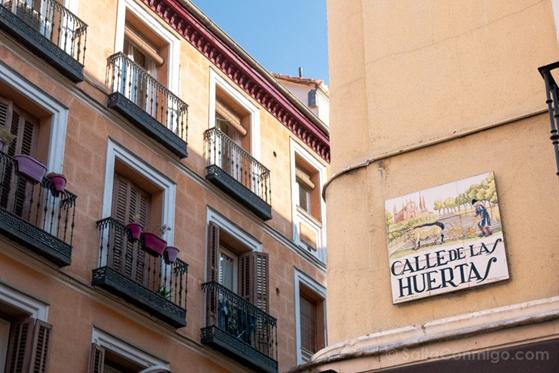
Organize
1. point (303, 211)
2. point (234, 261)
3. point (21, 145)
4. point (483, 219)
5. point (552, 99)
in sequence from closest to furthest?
point (552, 99)
point (483, 219)
point (21, 145)
point (234, 261)
point (303, 211)

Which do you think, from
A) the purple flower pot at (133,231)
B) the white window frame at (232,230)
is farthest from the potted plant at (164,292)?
the white window frame at (232,230)

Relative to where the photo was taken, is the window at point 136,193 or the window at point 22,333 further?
the window at point 136,193

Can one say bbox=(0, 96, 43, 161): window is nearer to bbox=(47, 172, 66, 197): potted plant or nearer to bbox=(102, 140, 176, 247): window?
bbox=(47, 172, 66, 197): potted plant

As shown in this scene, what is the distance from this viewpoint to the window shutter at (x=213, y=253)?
62.1 feet

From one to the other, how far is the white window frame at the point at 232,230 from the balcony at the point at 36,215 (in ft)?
12.9

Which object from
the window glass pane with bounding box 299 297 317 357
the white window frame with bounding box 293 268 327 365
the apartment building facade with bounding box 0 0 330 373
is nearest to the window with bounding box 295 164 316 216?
the apartment building facade with bounding box 0 0 330 373

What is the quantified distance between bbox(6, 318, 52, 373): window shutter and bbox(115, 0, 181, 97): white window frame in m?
5.92

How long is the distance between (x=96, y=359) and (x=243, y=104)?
805 centimetres

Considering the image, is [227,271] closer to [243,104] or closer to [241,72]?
[243,104]

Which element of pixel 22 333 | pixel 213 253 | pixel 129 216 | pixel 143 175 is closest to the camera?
pixel 22 333

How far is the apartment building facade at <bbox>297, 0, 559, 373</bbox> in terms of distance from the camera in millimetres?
9797

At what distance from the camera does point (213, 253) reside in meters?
19.1

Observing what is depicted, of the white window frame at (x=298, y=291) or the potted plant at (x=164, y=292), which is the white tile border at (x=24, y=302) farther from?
the white window frame at (x=298, y=291)

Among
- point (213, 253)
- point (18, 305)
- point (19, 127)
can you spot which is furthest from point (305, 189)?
point (18, 305)
